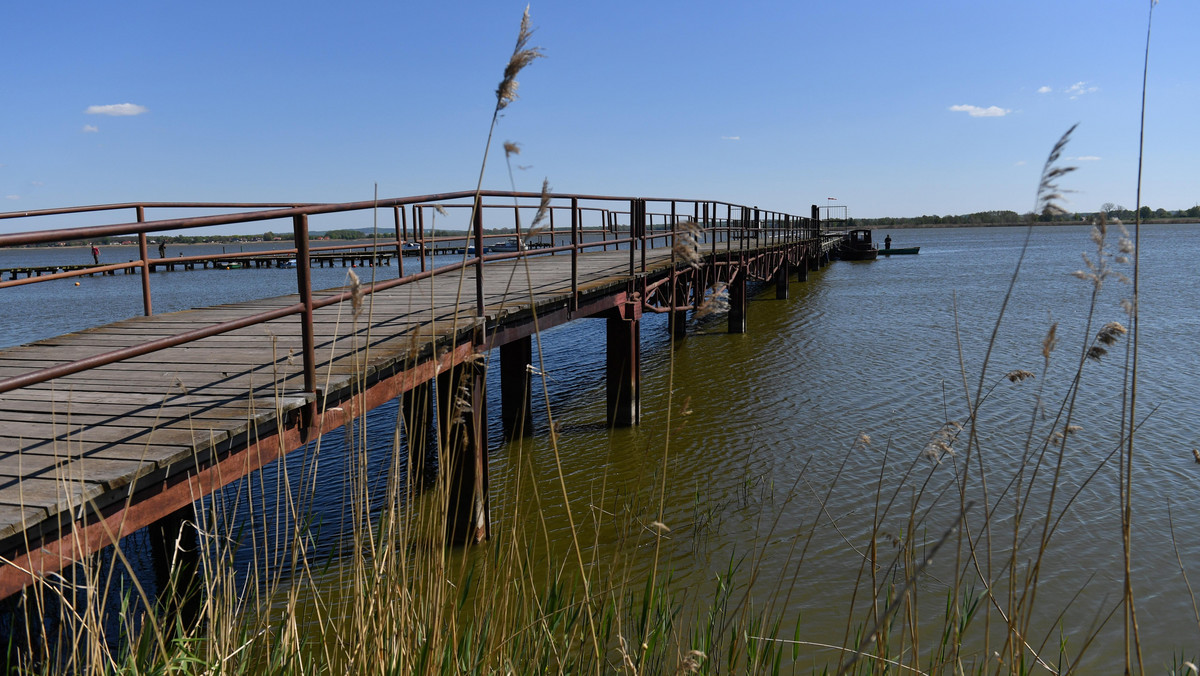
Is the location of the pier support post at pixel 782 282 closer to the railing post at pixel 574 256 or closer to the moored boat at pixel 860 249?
the railing post at pixel 574 256

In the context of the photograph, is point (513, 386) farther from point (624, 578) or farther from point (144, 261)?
point (624, 578)

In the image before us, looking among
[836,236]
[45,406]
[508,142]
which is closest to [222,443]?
[45,406]

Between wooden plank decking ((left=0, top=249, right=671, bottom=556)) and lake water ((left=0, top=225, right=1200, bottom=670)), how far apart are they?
1133 mm

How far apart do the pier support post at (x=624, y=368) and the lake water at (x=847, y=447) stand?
0.24m

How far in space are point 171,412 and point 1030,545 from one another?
6185mm

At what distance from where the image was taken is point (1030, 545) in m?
6.31

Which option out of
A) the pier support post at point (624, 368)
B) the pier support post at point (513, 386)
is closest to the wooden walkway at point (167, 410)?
the pier support post at point (513, 386)

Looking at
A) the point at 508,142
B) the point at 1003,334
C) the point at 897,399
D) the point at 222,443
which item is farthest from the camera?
the point at 1003,334

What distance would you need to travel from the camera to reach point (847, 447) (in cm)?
847

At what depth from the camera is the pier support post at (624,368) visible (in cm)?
954

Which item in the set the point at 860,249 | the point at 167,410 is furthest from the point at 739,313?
the point at 860,249

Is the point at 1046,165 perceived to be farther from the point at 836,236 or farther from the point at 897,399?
the point at 836,236

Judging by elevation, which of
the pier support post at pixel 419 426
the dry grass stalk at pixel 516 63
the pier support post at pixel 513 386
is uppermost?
the dry grass stalk at pixel 516 63

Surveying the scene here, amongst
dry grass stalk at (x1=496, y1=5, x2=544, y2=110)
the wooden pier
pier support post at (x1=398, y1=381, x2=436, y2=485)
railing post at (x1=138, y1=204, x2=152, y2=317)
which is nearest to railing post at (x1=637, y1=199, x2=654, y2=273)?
the wooden pier
